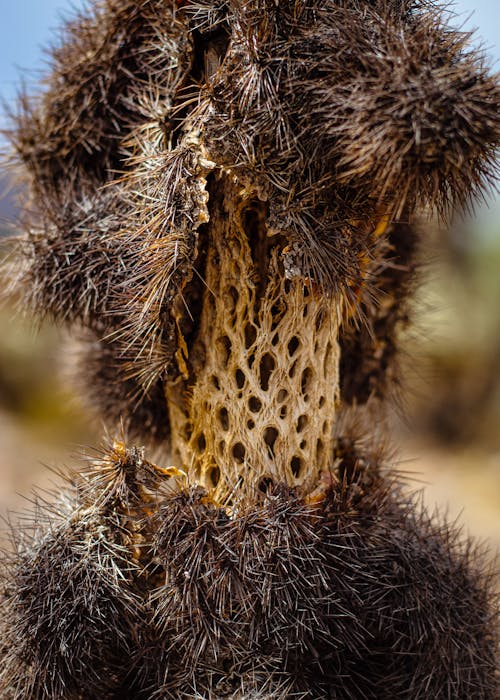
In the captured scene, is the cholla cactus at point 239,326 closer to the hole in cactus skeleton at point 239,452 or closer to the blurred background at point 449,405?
the hole in cactus skeleton at point 239,452

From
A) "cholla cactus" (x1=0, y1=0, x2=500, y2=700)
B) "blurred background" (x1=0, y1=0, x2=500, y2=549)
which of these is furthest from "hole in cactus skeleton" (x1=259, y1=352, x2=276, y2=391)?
"blurred background" (x1=0, y1=0, x2=500, y2=549)

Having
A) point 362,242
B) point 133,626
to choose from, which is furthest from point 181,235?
point 133,626

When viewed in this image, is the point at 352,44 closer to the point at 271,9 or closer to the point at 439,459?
the point at 271,9

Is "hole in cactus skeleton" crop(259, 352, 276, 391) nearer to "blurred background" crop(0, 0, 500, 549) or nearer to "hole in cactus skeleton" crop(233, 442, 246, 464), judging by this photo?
"hole in cactus skeleton" crop(233, 442, 246, 464)

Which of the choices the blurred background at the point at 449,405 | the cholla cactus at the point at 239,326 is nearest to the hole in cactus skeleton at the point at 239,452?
the cholla cactus at the point at 239,326

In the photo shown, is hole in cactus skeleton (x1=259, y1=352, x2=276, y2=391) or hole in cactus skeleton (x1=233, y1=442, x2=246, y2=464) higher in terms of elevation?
hole in cactus skeleton (x1=259, y1=352, x2=276, y2=391)

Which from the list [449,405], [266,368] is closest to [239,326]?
[266,368]

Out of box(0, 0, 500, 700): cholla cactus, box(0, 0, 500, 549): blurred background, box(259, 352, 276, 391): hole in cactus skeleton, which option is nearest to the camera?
box(0, 0, 500, 700): cholla cactus

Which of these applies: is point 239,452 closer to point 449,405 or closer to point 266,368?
point 266,368
